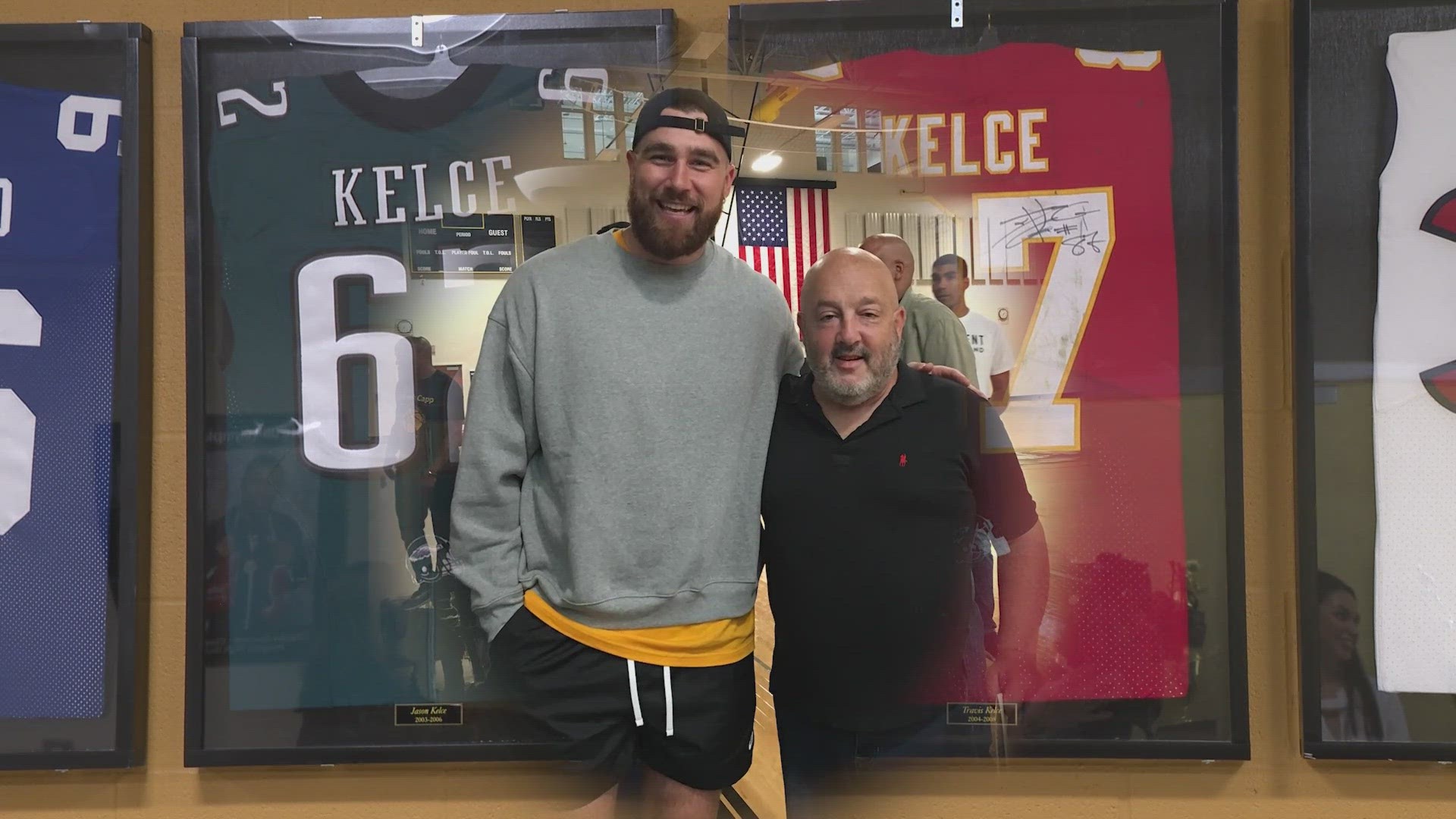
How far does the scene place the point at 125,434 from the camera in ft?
6.18

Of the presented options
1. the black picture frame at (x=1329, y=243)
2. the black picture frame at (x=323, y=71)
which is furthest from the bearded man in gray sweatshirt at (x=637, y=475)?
the black picture frame at (x=1329, y=243)

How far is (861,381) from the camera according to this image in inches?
63.1

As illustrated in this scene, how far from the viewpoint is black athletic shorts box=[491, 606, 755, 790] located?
1.62 meters

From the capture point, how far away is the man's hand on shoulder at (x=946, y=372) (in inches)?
70.5

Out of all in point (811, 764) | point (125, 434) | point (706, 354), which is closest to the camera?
point (706, 354)

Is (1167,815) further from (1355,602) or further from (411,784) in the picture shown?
(411,784)

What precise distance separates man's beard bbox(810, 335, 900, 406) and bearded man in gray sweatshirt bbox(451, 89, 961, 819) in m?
0.11

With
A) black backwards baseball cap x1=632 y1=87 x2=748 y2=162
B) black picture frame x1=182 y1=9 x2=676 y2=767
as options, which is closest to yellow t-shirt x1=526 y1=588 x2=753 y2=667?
black picture frame x1=182 y1=9 x2=676 y2=767

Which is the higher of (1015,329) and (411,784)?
(1015,329)

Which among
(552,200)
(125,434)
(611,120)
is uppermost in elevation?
(611,120)

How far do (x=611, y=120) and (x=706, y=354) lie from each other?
1.74 ft

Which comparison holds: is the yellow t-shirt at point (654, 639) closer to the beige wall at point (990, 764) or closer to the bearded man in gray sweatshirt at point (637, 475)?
the bearded man in gray sweatshirt at point (637, 475)

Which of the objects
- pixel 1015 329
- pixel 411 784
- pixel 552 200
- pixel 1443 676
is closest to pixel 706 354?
pixel 552 200
